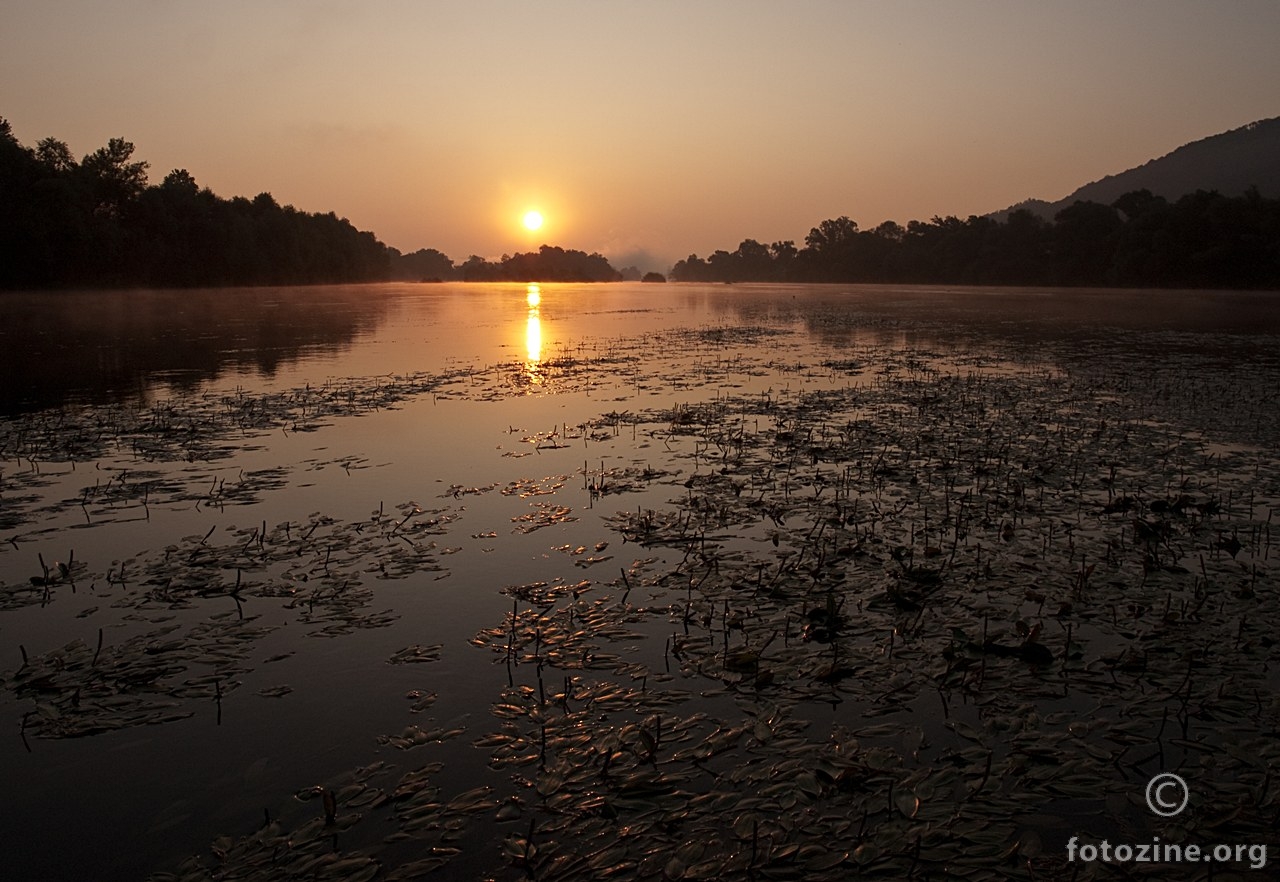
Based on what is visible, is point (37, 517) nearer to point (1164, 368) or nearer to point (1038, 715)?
point (1038, 715)

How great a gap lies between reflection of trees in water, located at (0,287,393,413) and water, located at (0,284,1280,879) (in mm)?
5330

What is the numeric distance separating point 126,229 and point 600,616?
127641 mm

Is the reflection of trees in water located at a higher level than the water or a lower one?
higher

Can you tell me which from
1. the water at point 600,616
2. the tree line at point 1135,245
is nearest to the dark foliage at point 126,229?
the water at point 600,616

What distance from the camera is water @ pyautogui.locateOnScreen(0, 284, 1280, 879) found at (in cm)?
528

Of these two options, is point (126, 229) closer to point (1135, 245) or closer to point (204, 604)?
point (204, 604)

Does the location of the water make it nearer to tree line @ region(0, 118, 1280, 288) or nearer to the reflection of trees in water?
the reflection of trees in water

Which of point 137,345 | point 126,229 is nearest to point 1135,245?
point 137,345

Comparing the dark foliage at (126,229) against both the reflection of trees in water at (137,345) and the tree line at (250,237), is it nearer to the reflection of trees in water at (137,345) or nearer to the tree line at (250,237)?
the tree line at (250,237)

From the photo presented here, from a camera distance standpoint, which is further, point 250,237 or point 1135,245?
point 250,237

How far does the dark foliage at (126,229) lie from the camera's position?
8294 centimetres

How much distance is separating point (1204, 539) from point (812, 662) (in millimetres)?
6966

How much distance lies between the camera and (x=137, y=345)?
126 feet

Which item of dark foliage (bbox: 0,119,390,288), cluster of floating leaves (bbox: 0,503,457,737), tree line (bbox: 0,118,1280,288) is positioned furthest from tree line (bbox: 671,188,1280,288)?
dark foliage (bbox: 0,119,390,288)
